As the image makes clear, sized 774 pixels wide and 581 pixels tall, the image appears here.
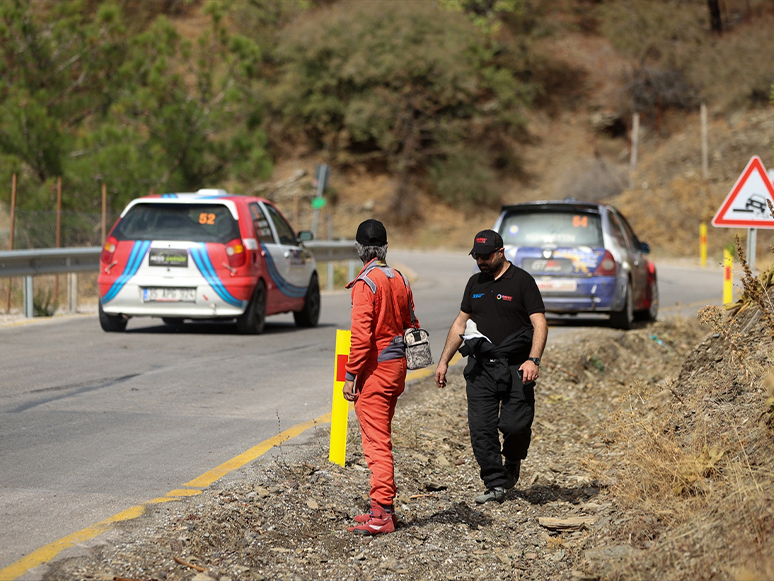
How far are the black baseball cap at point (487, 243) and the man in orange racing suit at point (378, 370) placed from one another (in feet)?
2.95

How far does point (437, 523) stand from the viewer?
6051 millimetres

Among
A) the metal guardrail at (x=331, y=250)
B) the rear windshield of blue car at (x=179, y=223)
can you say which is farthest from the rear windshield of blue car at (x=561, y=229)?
the metal guardrail at (x=331, y=250)

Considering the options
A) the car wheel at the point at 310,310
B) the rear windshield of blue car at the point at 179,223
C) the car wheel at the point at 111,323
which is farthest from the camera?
the car wheel at the point at 310,310

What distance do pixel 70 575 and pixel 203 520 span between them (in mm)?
944

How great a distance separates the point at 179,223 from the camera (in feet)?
43.8

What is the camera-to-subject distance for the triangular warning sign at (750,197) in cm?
1091

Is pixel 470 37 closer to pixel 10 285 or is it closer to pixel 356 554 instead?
pixel 10 285

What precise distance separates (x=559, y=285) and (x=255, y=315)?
13.7 feet

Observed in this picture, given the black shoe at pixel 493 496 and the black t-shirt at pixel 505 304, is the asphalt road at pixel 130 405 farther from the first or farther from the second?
the black t-shirt at pixel 505 304

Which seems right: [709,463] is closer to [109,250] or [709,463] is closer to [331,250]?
[109,250]

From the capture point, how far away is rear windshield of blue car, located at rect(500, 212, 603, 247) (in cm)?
1444

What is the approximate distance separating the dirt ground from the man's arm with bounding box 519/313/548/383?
0.80m

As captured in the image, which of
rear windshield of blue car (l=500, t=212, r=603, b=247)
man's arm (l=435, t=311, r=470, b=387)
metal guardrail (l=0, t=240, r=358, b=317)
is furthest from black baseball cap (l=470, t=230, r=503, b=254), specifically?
metal guardrail (l=0, t=240, r=358, b=317)

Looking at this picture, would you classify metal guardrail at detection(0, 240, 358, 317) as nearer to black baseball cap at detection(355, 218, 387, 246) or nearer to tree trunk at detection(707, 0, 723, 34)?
black baseball cap at detection(355, 218, 387, 246)
